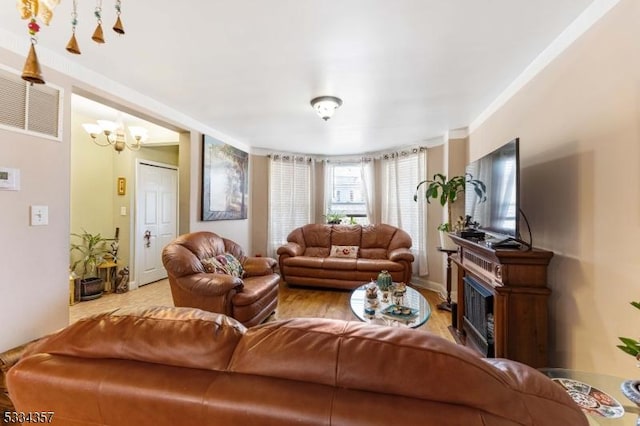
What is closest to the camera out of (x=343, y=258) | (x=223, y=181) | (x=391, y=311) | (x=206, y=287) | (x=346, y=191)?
(x=391, y=311)

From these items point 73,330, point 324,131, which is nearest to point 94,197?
point 324,131

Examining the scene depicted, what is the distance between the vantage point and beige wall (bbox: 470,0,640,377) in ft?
4.48

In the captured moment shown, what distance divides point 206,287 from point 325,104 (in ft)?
6.74

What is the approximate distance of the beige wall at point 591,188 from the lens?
1.37m

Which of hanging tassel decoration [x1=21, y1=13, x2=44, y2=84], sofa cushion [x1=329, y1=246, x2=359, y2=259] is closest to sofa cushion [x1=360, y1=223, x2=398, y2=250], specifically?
sofa cushion [x1=329, y1=246, x2=359, y2=259]

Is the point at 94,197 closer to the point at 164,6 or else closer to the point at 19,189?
the point at 19,189

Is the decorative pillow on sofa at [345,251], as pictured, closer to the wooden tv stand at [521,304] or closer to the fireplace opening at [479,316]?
the fireplace opening at [479,316]

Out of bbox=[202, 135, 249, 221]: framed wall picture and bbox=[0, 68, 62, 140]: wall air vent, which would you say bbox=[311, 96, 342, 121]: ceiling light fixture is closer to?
bbox=[202, 135, 249, 221]: framed wall picture

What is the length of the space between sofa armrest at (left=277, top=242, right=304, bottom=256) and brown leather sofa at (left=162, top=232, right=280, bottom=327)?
1.49 m

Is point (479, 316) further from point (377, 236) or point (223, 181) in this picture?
point (223, 181)

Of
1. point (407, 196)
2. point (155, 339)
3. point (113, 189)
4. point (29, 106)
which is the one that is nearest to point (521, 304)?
point (155, 339)

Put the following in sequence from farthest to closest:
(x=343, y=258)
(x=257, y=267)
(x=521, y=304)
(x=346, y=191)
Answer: (x=346, y=191)
(x=343, y=258)
(x=257, y=267)
(x=521, y=304)

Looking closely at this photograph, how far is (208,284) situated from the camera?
2.52 meters

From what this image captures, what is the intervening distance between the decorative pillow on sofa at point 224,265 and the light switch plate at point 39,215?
1262mm
